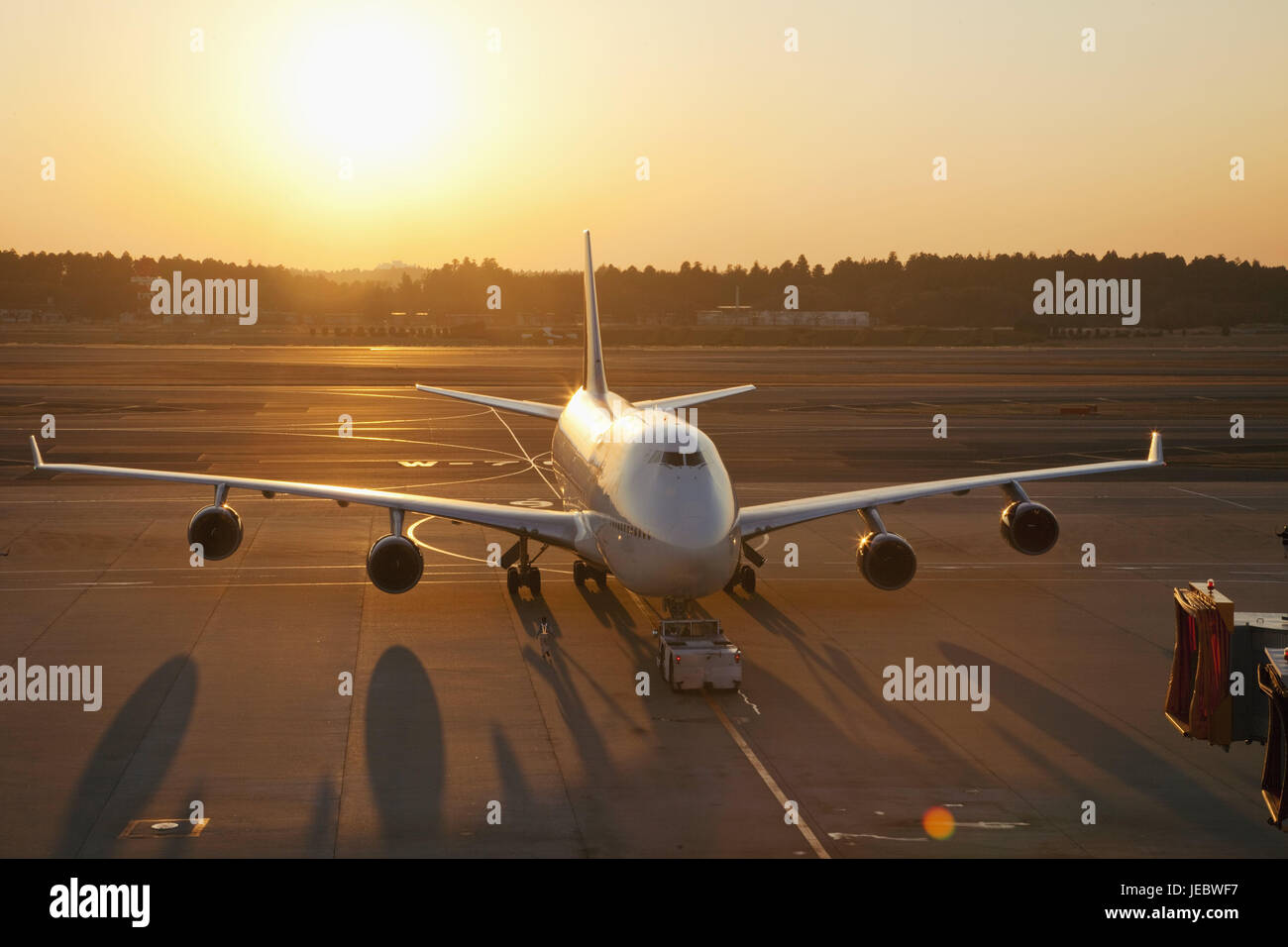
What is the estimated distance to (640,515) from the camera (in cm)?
2852

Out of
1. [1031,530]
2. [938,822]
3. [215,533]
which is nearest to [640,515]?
[938,822]

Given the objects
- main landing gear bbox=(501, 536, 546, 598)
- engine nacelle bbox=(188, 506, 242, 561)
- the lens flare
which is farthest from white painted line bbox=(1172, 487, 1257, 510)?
engine nacelle bbox=(188, 506, 242, 561)

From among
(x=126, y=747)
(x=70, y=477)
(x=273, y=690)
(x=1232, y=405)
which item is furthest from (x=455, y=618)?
(x=1232, y=405)

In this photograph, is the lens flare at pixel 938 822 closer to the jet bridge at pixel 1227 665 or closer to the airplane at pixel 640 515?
the jet bridge at pixel 1227 665

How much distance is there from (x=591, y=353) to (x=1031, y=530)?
1621 cm

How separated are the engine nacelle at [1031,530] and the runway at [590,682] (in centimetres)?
157

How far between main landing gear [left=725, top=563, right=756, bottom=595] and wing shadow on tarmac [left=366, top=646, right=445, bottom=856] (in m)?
9.88

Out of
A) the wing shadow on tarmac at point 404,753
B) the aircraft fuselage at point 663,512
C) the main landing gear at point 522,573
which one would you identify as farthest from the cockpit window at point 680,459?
the main landing gear at point 522,573

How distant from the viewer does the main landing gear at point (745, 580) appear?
3575cm

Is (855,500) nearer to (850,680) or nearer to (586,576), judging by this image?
(586,576)

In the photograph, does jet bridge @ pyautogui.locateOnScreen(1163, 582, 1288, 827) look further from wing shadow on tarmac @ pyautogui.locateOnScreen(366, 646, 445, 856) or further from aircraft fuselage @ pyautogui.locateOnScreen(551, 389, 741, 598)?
wing shadow on tarmac @ pyautogui.locateOnScreen(366, 646, 445, 856)

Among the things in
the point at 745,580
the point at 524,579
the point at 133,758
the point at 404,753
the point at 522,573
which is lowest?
the point at 404,753

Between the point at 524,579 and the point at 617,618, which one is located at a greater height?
the point at 524,579

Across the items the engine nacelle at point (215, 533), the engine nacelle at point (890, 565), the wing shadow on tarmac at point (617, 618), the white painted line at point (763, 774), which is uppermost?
the engine nacelle at point (215, 533)
